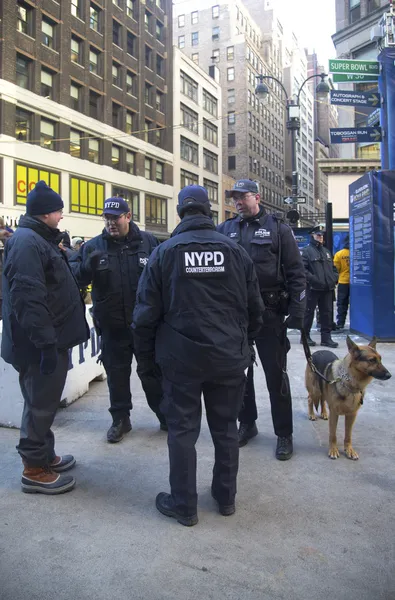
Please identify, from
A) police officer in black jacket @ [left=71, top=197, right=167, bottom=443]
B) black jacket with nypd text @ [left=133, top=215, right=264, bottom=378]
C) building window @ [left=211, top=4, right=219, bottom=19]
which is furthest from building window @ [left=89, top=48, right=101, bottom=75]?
building window @ [left=211, top=4, right=219, bottom=19]

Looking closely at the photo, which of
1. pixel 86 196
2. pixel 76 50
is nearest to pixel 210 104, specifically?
pixel 76 50

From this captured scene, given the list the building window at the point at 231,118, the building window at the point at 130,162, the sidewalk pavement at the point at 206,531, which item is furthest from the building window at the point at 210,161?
the sidewalk pavement at the point at 206,531

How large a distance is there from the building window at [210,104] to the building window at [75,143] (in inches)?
983

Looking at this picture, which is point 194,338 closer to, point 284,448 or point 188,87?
point 284,448

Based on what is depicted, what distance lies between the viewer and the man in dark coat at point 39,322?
2.93m

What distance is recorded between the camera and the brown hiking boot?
3145mm

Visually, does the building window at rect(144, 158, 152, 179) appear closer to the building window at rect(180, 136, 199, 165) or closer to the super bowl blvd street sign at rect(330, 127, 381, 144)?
the building window at rect(180, 136, 199, 165)

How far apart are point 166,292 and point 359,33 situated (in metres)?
35.6

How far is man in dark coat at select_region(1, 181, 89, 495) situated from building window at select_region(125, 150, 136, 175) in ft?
111

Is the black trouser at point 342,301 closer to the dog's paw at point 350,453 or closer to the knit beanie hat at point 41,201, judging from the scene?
the dog's paw at point 350,453

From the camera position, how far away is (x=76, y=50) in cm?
3053

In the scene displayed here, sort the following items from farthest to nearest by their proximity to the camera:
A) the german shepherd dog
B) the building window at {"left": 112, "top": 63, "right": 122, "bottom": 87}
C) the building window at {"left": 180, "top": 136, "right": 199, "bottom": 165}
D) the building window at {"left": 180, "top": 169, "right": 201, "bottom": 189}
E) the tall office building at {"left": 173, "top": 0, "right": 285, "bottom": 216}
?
the tall office building at {"left": 173, "top": 0, "right": 285, "bottom": 216} → the building window at {"left": 180, "top": 136, "right": 199, "bottom": 165} → the building window at {"left": 180, "top": 169, "right": 201, "bottom": 189} → the building window at {"left": 112, "top": 63, "right": 122, "bottom": 87} → the german shepherd dog

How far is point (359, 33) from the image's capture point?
31.5 m

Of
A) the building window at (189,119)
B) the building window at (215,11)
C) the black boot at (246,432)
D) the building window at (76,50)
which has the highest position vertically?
the building window at (215,11)
